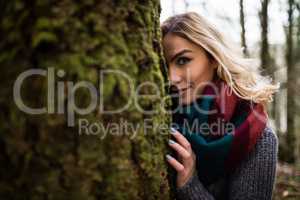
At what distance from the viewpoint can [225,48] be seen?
248 cm

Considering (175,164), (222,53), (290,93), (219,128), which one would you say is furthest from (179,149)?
(290,93)

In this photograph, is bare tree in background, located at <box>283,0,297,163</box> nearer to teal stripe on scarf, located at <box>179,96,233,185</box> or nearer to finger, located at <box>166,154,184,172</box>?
teal stripe on scarf, located at <box>179,96,233,185</box>

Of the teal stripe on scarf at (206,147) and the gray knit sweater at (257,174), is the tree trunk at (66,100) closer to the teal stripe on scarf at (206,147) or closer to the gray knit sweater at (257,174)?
the teal stripe on scarf at (206,147)

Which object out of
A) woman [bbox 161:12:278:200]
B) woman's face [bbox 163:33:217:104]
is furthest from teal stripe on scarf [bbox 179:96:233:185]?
woman's face [bbox 163:33:217:104]

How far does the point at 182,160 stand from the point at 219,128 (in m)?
0.49

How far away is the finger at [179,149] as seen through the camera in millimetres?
1688

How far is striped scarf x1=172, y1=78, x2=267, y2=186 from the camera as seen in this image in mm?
2061

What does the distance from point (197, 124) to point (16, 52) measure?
135cm

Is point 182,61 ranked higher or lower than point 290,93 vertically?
higher

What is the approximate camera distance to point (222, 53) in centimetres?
240

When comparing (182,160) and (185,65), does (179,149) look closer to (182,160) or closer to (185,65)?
(182,160)

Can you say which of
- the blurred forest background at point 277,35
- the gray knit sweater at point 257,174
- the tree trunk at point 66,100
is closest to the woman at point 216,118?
the gray knit sweater at point 257,174

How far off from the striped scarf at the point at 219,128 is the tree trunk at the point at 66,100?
83 centimetres

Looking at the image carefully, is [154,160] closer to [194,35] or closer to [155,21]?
[155,21]
